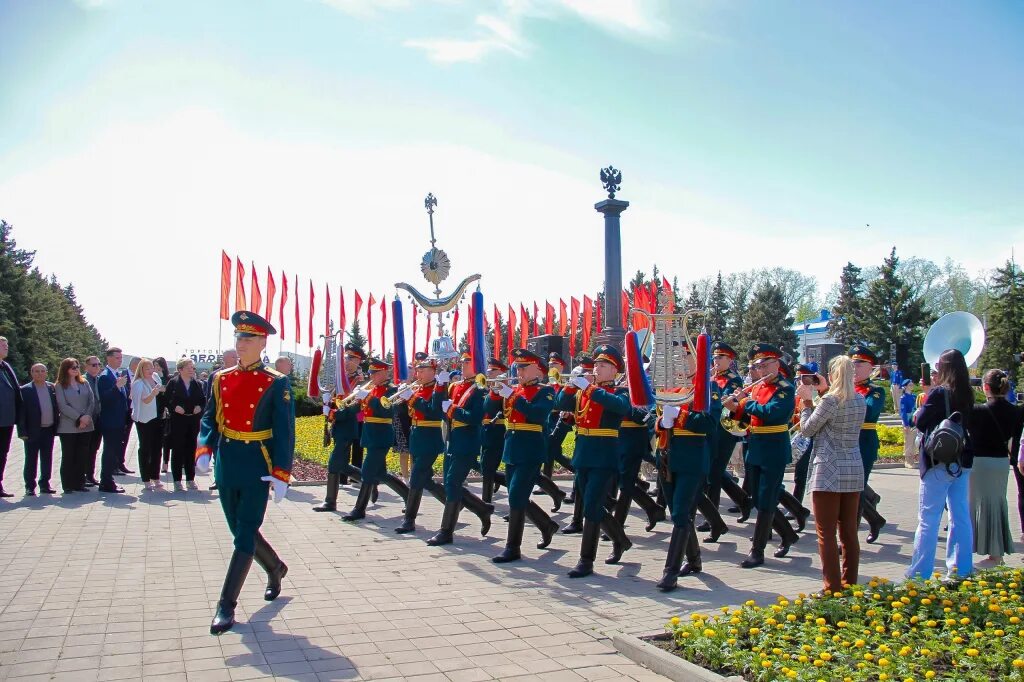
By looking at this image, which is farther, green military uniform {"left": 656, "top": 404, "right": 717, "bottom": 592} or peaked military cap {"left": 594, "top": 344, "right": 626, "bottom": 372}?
→ peaked military cap {"left": 594, "top": 344, "right": 626, "bottom": 372}

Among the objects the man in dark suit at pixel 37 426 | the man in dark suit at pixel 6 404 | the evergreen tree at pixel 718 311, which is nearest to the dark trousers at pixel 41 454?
the man in dark suit at pixel 37 426

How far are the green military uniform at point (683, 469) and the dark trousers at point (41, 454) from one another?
881 centimetres

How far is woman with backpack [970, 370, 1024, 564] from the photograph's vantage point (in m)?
7.09

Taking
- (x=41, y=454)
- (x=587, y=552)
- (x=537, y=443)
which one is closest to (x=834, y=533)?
(x=587, y=552)

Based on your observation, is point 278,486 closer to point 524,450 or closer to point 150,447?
point 524,450

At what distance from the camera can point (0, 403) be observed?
422 inches

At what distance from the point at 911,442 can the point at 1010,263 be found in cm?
2740

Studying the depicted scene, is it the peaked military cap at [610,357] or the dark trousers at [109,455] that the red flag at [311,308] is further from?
the peaked military cap at [610,357]

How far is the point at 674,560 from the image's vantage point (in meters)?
6.75

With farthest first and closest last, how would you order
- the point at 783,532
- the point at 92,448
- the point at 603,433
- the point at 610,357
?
the point at 92,448 → the point at 783,532 → the point at 610,357 → the point at 603,433

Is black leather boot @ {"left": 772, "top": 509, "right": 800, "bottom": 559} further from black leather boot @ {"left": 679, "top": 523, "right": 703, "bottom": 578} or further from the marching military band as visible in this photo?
black leather boot @ {"left": 679, "top": 523, "right": 703, "bottom": 578}

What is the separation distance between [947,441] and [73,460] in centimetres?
1091

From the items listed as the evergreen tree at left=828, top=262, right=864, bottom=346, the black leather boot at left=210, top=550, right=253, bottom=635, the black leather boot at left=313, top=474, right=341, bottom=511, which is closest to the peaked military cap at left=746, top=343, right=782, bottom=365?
the black leather boot at left=210, top=550, right=253, bottom=635

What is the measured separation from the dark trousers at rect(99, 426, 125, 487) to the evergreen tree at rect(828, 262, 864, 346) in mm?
39503
